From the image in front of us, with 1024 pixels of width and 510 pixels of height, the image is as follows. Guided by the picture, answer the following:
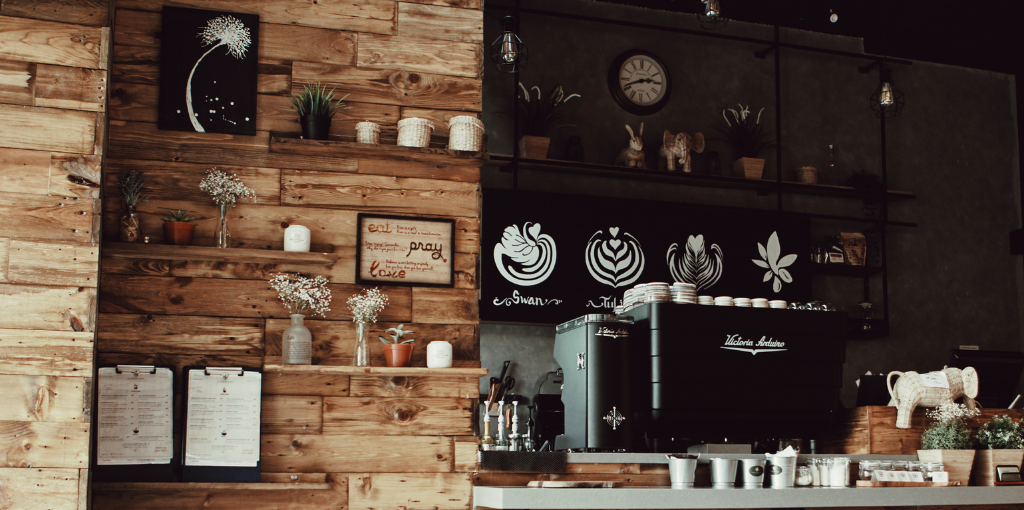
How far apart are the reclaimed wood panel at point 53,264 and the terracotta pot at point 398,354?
953mm

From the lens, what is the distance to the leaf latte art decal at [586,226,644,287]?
5391 millimetres

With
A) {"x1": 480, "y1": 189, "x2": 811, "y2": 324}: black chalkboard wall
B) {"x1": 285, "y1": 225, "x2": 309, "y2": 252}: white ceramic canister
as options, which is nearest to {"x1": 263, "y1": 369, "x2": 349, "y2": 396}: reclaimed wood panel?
{"x1": 285, "y1": 225, "x2": 309, "y2": 252}: white ceramic canister

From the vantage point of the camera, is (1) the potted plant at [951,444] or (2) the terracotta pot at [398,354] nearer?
(2) the terracotta pot at [398,354]

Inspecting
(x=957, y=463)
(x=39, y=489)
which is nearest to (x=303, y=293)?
(x=39, y=489)

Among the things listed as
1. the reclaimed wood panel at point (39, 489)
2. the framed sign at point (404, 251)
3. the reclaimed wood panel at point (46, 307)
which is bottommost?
the reclaimed wood panel at point (39, 489)

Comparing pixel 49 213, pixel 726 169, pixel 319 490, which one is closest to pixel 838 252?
pixel 726 169

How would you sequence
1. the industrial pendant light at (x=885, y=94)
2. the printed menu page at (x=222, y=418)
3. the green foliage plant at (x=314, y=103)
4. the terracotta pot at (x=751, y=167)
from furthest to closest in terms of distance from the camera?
1. the terracotta pot at (x=751, y=167)
2. the industrial pendant light at (x=885, y=94)
3. the green foliage plant at (x=314, y=103)
4. the printed menu page at (x=222, y=418)

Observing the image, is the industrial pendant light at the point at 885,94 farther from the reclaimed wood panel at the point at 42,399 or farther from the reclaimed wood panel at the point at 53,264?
the reclaimed wood panel at the point at 42,399

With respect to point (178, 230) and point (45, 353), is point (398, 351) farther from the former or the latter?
point (45, 353)

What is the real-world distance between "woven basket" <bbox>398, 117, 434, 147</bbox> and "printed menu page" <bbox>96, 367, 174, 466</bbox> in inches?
45.1

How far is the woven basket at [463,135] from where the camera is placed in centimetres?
326

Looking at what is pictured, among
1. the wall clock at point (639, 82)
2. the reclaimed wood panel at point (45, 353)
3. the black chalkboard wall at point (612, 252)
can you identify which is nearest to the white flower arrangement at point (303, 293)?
the reclaimed wood panel at point (45, 353)

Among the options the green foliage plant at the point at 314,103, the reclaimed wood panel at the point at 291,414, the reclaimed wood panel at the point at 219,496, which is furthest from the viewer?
the green foliage plant at the point at 314,103

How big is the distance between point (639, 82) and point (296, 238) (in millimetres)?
3421
